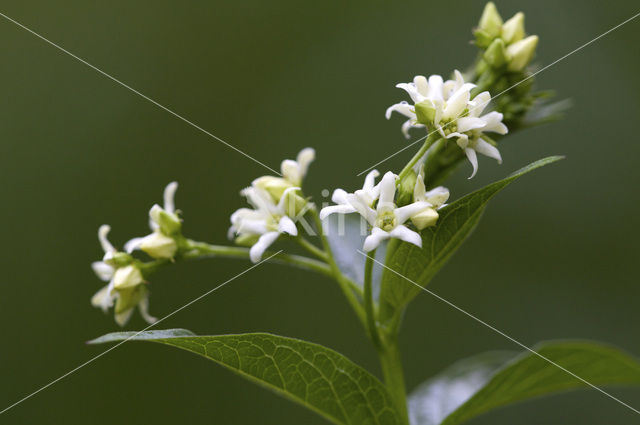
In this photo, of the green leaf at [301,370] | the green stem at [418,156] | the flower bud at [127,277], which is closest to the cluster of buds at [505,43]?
the green stem at [418,156]

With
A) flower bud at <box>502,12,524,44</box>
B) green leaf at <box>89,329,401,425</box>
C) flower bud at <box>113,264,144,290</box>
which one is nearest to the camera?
green leaf at <box>89,329,401,425</box>

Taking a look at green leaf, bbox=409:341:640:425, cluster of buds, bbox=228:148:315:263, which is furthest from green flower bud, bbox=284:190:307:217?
green leaf, bbox=409:341:640:425

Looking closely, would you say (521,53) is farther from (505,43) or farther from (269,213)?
(269,213)

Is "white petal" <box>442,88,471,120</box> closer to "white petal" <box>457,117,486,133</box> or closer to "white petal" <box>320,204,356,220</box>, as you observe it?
"white petal" <box>457,117,486,133</box>

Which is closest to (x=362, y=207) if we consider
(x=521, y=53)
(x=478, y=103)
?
(x=478, y=103)

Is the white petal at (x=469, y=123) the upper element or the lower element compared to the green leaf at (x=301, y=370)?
upper

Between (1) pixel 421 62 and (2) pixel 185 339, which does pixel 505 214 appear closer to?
(1) pixel 421 62

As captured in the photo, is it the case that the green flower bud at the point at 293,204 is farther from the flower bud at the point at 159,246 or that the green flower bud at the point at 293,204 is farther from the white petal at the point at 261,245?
the flower bud at the point at 159,246
